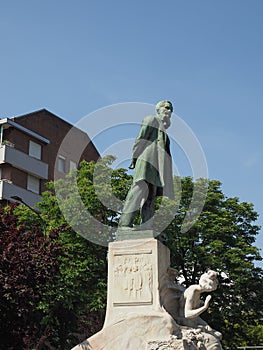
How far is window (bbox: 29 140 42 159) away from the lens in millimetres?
44319

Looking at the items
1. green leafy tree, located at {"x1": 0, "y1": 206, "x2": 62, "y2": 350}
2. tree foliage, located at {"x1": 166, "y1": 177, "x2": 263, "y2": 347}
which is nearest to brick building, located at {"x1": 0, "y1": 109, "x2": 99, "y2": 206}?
tree foliage, located at {"x1": 166, "y1": 177, "x2": 263, "y2": 347}

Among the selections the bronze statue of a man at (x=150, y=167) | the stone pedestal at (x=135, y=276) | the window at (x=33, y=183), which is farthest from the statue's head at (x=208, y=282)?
the window at (x=33, y=183)

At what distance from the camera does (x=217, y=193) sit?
Result: 30.0 m

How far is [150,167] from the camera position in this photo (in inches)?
520

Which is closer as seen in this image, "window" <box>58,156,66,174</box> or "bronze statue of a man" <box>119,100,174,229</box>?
"bronze statue of a man" <box>119,100,174,229</box>

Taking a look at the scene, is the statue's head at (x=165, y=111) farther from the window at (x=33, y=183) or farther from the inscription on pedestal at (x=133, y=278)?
the window at (x=33, y=183)

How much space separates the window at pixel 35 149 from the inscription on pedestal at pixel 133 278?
107 ft

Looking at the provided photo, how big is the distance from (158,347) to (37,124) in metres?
35.3

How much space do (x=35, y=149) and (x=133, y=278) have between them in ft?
110

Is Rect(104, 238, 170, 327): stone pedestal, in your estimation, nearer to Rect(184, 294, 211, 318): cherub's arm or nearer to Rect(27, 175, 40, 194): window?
Rect(184, 294, 211, 318): cherub's arm

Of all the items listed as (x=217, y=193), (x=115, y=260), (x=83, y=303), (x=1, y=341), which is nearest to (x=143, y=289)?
(x=115, y=260)

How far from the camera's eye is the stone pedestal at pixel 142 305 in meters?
11.7

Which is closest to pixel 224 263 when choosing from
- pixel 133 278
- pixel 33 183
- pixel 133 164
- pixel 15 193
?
pixel 133 164

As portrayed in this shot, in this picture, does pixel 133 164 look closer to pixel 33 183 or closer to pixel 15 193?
pixel 15 193
